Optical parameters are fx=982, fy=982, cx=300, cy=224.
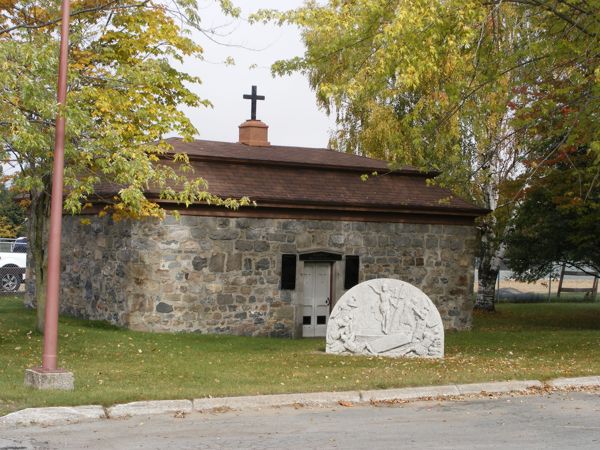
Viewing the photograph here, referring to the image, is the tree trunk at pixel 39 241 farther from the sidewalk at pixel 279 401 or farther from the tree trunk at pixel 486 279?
the tree trunk at pixel 486 279

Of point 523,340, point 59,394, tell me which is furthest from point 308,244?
point 59,394

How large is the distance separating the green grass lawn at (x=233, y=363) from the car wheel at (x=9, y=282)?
541 inches

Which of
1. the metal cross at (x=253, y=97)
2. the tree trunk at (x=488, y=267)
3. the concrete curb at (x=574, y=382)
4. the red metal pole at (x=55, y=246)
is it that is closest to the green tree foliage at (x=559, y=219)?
the tree trunk at (x=488, y=267)

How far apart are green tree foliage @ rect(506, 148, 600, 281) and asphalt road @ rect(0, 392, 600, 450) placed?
1380cm

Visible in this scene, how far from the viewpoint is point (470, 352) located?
18.7 m

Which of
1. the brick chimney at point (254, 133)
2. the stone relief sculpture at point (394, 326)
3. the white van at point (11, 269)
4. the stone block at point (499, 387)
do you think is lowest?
the stone block at point (499, 387)

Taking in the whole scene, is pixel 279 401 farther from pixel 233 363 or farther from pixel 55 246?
pixel 233 363

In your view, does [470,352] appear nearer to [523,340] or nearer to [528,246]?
[523,340]

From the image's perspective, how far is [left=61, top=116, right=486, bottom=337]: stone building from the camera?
69.9 ft

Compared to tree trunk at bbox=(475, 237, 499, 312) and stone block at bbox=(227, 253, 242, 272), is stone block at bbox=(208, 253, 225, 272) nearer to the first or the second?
stone block at bbox=(227, 253, 242, 272)

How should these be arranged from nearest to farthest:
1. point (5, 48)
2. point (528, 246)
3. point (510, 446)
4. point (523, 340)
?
1. point (510, 446)
2. point (5, 48)
3. point (523, 340)
4. point (528, 246)

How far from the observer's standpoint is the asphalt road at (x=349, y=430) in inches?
360

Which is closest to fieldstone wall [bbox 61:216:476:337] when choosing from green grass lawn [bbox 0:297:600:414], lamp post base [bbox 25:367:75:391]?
green grass lawn [bbox 0:297:600:414]

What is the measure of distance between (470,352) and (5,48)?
10363 mm
